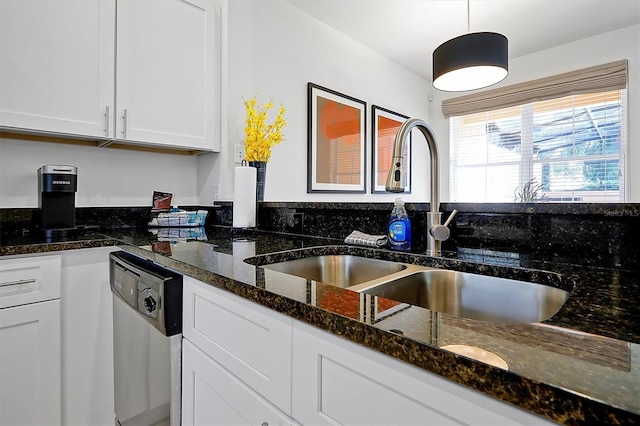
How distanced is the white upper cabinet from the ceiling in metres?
1.05

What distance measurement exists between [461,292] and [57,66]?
6.16ft

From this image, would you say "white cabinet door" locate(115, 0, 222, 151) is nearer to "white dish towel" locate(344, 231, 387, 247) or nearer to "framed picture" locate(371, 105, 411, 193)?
"white dish towel" locate(344, 231, 387, 247)

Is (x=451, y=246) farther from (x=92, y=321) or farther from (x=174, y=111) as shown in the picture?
(x=174, y=111)

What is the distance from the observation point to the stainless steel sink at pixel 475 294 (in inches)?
29.8

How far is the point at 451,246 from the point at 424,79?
360cm

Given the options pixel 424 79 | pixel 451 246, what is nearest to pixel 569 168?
pixel 424 79

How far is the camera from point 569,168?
3375 millimetres

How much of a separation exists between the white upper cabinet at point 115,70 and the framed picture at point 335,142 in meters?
0.83

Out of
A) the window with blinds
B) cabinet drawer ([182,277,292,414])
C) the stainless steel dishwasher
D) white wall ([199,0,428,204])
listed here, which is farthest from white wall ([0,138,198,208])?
the window with blinds

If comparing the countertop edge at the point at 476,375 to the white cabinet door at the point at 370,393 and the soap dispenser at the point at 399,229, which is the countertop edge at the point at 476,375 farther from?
the soap dispenser at the point at 399,229

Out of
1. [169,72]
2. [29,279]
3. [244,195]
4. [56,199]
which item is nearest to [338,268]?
[244,195]

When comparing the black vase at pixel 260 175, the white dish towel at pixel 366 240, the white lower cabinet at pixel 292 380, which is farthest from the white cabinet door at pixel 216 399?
the black vase at pixel 260 175

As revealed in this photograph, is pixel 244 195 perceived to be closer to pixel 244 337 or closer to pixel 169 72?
pixel 169 72

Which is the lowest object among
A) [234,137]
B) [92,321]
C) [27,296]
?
[92,321]
